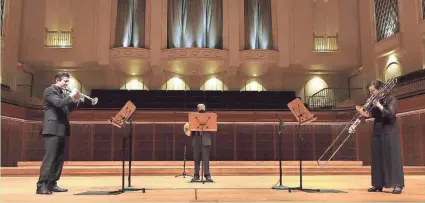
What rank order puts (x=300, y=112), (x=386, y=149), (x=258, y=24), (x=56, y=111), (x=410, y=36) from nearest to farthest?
(x=56, y=111) → (x=386, y=149) → (x=300, y=112) → (x=410, y=36) → (x=258, y=24)

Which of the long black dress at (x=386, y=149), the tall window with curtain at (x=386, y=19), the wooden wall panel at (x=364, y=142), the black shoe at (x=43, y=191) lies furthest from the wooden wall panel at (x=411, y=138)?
the black shoe at (x=43, y=191)

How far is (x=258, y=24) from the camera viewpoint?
17.5 metres

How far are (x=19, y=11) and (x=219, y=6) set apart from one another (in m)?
7.84

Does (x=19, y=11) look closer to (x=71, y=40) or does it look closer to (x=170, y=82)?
(x=71, y=40)

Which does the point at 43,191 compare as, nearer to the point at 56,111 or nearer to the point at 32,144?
the point at 56,111

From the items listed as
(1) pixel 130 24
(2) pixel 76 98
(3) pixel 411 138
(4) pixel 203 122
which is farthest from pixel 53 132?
(1) pixel 130 24

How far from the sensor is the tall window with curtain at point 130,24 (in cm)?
1692

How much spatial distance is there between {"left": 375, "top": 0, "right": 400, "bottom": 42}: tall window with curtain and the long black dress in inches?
440

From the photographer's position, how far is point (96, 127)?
1468 centimetres

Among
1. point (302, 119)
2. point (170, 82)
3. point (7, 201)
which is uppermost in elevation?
point (170, 82)

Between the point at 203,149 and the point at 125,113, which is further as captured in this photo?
the point at 203,149

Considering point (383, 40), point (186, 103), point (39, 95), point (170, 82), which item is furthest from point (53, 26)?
point (383, 40)

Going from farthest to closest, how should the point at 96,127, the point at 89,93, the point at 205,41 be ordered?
the point at 89,93 < the point at 205,41 < the point at 96,127

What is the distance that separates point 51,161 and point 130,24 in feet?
41.8
